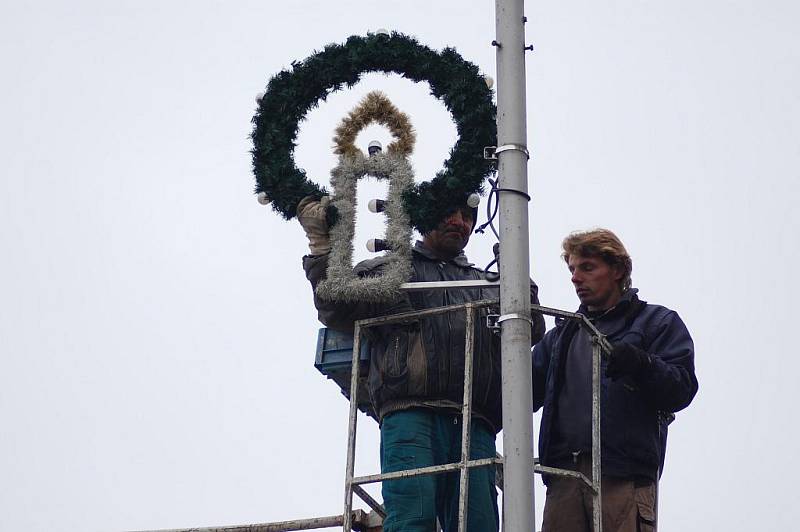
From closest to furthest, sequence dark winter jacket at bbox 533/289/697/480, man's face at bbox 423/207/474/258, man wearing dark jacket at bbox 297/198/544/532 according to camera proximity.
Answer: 1. man wearing dark jacket at bbox 297/198/544/532
2. dark winter jacket at bbox 533/289/697/480
3. man's face at bbox 423/207/474/258

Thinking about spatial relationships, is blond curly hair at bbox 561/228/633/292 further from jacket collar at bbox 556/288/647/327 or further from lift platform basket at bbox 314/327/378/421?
lift platform basket at bbox 314/327/378/421

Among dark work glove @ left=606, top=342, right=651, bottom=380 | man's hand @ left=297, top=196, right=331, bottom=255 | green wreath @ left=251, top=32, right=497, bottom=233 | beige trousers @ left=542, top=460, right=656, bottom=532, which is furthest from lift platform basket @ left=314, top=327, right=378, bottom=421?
dark work glove @ left=606, top=342, right=651, bottom=380

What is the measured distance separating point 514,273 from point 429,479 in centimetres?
236

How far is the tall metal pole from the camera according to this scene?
9.23 meters

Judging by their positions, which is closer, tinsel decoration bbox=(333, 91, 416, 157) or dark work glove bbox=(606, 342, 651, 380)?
dark work glove bbox=(606, 342, 651, 380)

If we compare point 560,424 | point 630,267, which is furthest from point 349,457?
point 630,267

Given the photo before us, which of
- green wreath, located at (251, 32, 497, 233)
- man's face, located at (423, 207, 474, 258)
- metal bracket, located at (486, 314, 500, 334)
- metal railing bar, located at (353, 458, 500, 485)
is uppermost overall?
green wreath, located at (251, 32, 497, 233)

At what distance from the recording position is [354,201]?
40.5 ft

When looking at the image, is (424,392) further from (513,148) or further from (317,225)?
(513,148)

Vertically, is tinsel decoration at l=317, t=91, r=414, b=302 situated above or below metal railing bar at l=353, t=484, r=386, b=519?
above

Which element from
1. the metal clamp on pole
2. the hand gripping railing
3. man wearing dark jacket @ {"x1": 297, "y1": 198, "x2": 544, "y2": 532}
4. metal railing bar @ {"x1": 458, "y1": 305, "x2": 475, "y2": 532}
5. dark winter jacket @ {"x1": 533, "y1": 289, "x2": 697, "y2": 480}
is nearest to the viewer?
the metal clamp on pole

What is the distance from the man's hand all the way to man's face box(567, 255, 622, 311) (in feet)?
6.90

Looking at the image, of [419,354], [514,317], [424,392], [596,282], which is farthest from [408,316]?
[514,317]

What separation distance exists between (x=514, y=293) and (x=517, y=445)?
1002 mm
